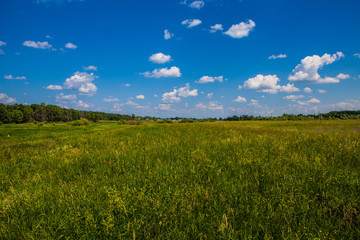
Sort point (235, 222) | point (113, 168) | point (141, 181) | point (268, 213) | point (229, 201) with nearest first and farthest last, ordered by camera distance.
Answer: point (235, 222)
point (268, 213)
point (229, 201)
point (141, 181)
point (113, 168)

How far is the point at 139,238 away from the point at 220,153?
3.57 m

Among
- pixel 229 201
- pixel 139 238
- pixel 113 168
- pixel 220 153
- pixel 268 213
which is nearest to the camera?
pixel 139 238

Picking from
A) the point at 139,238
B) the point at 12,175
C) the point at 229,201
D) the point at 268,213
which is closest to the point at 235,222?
the point at 229,201

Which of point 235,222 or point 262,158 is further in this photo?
point 262,158

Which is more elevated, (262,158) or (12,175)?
(262,158)

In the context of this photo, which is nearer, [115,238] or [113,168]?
[115,238]

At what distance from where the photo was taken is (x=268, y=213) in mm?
1960

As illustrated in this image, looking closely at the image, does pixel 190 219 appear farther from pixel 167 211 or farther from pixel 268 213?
pixel 268 213

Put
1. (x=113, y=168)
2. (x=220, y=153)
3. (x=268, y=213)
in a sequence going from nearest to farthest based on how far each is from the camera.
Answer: (x=268, y=213)
(x=113, y=168)
(x=220, y=153)

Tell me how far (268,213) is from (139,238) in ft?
5.64

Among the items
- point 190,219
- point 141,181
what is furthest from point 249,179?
point 141,181

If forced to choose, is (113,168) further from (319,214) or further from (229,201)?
(319,214)

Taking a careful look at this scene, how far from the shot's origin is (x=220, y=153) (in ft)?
15.4

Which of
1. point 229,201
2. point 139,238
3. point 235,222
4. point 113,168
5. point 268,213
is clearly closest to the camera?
point 139,238
